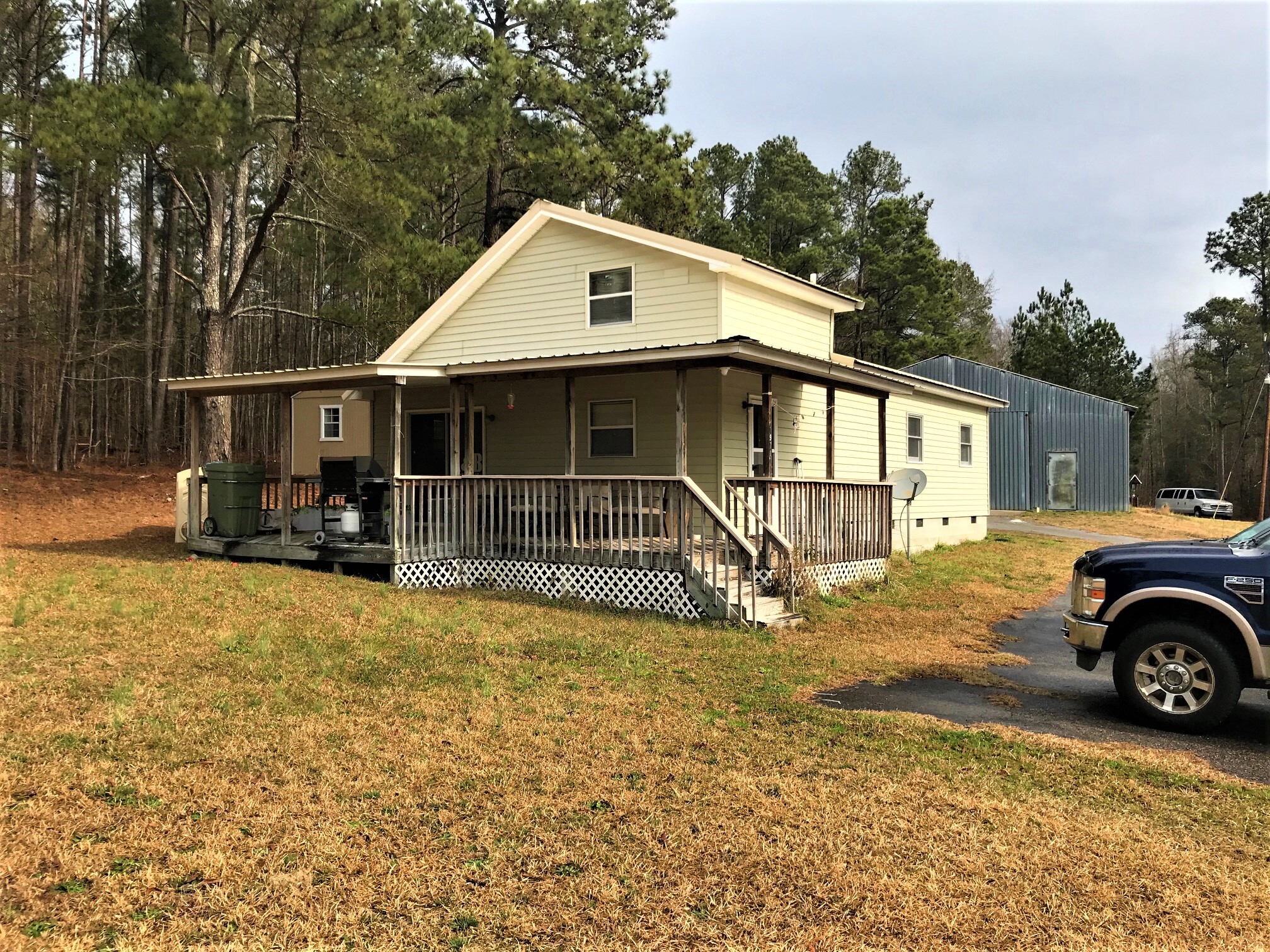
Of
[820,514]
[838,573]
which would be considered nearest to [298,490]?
[820,514]

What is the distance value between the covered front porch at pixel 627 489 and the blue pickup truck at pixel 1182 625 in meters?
3.95

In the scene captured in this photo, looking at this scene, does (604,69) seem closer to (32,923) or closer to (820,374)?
(820,374)

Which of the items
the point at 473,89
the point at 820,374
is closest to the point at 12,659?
the point at 820,374

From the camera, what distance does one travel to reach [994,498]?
31.1 m

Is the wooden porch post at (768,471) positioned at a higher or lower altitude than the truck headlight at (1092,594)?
higher

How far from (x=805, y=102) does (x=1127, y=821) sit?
12.5 m

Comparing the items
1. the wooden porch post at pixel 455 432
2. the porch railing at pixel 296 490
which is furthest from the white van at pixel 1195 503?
the porch railing at pixel 296 490

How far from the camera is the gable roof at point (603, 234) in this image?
13586 mm

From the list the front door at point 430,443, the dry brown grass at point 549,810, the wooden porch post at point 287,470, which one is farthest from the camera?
the front door at point 430,443

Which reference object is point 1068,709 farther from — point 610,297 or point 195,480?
point 195,480

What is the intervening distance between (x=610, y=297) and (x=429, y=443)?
16.7 ft

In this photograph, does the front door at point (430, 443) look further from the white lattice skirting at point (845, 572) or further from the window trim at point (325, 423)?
the white lattice skirting at point (845, 572)

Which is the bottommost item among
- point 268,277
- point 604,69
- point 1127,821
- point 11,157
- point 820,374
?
point 1127,821

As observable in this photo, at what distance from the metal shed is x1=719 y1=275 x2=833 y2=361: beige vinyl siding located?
1520 cm
